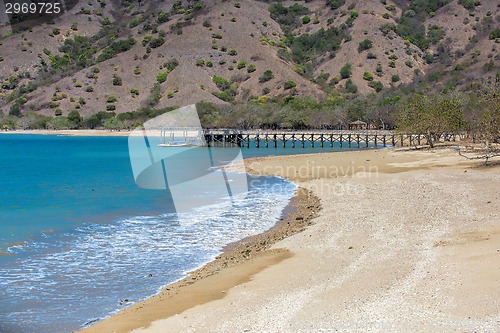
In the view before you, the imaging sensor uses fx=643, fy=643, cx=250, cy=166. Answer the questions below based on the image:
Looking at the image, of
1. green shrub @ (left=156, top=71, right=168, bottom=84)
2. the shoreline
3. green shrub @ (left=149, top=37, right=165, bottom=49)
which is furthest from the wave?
green shrub @ (left=149, top=37, right=165, bottom=49)

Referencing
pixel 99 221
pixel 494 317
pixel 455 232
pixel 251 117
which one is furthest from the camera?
pixel 251 117

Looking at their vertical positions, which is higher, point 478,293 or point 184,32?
point 184,32

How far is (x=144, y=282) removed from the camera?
50.9 feet

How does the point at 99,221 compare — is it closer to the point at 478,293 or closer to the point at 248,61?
the point at 478,293

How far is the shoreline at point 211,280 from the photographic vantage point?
1219 cm

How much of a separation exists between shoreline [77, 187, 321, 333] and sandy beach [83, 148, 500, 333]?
0.03 metres

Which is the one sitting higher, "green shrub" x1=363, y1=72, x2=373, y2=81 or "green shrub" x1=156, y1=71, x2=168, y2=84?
"green shrub" x1=156, y1=71, x2=168, y2=84

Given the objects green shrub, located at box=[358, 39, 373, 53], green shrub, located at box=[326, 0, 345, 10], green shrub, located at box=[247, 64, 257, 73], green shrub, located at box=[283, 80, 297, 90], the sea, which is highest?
green shrub, located at box=[326, 0, 345, 10]

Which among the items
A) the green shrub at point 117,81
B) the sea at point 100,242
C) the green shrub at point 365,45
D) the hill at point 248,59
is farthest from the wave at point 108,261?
the green shrub at point 365,45

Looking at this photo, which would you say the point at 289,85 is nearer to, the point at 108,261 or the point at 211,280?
the point at 108,261

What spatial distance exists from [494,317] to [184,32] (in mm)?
163610

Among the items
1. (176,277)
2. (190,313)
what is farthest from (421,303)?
(176,277)

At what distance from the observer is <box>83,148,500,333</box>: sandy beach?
10.8 metres

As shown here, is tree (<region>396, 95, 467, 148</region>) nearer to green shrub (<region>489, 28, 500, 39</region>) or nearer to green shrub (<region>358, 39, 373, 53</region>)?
green shrub (<region>489, 28, 500, 39</region>)
